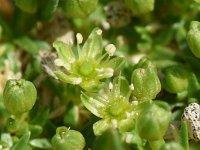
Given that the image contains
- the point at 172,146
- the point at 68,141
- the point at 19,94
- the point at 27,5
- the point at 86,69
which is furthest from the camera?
the point at 27,5

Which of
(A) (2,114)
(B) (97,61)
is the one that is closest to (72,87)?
(B) (97,61)

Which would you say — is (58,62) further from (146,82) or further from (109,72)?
(146,82)

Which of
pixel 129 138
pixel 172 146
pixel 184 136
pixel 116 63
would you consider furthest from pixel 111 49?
pixel 172 146

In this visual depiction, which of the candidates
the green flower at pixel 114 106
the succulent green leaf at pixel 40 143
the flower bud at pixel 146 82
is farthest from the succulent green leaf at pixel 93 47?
the succulent green leaf at pixel 40 143

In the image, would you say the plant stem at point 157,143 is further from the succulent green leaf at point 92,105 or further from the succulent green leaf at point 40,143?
the succulent green leaf at point 40,143

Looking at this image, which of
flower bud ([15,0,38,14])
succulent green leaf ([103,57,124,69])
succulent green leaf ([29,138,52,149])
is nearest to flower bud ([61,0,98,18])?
flower bud ([15,0,38,14])

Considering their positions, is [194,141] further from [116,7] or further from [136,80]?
[116,7]

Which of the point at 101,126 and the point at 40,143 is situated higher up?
the point at 101,126

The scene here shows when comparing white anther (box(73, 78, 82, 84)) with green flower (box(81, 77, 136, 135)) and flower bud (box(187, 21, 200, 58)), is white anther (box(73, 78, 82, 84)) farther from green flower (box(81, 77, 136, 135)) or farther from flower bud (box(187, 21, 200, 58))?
flower bud (box(187, 21, 200, 58))
